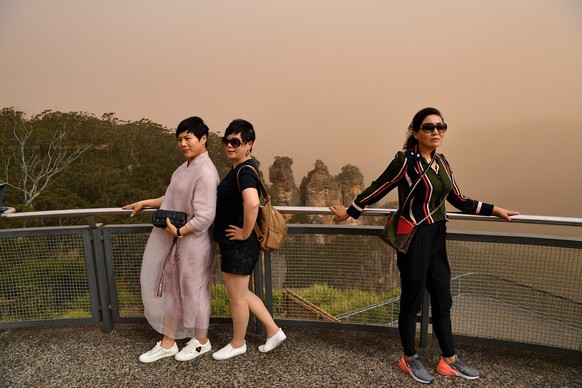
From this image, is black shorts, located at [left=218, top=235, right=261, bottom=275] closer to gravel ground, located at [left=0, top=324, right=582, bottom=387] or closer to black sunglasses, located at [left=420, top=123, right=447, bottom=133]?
gravel ground, located at [left=0, top=324, right=582, bottom=387]

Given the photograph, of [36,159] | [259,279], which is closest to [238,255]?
[259,279]

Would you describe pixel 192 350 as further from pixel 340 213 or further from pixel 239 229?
pixel 340 213

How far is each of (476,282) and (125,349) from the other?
2.21 meters

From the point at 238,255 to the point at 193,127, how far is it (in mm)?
746

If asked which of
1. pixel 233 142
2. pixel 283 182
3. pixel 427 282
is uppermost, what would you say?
pixel 233 142

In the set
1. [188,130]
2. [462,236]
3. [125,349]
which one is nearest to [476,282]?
[462,236]

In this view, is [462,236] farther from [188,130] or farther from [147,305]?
[147,305]

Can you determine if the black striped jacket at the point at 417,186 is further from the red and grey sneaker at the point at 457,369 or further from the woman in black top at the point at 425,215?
the red and grey sneaker at the point at 457,369

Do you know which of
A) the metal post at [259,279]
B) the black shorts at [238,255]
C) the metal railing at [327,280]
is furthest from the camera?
the metal post at [259,279]

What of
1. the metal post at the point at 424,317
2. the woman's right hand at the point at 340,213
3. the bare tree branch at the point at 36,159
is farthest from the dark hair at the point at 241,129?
the bare tree branch at the point at 36,159

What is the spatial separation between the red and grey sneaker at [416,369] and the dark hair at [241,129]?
1.51 meters

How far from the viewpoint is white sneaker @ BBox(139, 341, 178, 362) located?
2463 millimetres

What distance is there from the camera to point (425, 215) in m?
2.14

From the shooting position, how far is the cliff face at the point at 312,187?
64250 millimetres
